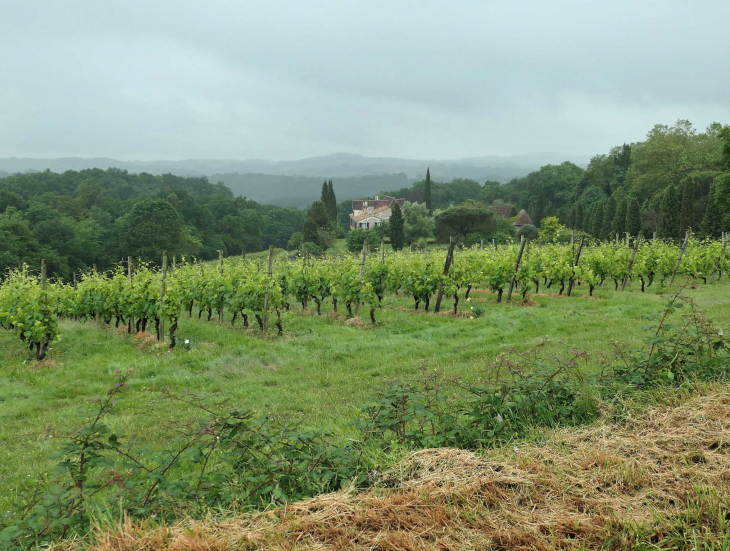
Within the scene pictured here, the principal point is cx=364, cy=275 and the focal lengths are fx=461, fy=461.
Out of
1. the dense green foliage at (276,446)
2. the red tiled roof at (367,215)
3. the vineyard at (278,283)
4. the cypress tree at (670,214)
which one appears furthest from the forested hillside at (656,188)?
the dense green foliage at (276,446)

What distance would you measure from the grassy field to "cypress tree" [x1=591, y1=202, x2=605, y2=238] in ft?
134

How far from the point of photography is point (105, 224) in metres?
57.0

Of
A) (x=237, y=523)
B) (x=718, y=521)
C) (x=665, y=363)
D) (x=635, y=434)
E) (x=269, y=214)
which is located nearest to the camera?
(x=718, y=521)

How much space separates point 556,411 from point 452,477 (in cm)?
143

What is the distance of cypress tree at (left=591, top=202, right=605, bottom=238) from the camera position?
166 ft

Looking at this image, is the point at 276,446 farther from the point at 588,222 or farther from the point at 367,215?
the point at 367,215

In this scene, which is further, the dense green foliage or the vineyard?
the vineyard

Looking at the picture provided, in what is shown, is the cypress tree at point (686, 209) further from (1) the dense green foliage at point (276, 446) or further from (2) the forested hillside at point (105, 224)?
(1) the dense green foliage at point (276, 446)

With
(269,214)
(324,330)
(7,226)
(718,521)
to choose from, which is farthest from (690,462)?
(269,214)

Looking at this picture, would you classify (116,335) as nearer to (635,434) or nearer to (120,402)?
(120,402)

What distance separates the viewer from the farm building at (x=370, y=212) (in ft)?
274

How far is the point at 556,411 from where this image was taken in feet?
12.3

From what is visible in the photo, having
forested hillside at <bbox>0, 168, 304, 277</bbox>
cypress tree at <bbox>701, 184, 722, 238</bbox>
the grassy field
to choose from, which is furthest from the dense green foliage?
cypress tree at <bbox>701, 184, 722, 238</bbox>

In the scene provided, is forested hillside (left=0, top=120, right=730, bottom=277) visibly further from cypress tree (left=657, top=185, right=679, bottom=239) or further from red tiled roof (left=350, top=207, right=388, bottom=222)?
red tiled roof (left=350, top=207, right=388, bottom=222)
